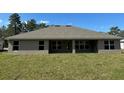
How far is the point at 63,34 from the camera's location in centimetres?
2383

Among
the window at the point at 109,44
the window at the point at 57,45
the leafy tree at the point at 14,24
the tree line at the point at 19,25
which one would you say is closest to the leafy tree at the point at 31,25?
the tree line at the point at 19,25

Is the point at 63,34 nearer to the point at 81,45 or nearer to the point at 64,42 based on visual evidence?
the point at 64,42

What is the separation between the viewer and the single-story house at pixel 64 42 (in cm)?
2231

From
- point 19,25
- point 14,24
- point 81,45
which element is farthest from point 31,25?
point 81,45

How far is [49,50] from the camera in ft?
77.0

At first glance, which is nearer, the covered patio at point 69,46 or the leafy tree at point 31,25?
the covered patio at point 69,46

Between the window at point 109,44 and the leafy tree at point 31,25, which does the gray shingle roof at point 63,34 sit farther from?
the leafy tree at point 31,25

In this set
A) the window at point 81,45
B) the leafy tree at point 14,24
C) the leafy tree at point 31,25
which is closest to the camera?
the window at point 81,45

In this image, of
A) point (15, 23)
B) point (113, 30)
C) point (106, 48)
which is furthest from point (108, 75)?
point (113, 30)

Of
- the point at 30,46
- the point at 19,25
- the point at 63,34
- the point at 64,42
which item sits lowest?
the point at 30,46

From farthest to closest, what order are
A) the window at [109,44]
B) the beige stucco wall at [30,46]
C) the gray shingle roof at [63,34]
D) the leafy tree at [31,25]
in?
1. the leafy tree at [31,25]
2. the window at [109,44]
3. the gray shingle roof at [63,34]
4. the beige stucco wall at [30,46]

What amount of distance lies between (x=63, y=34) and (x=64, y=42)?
1.04 m
